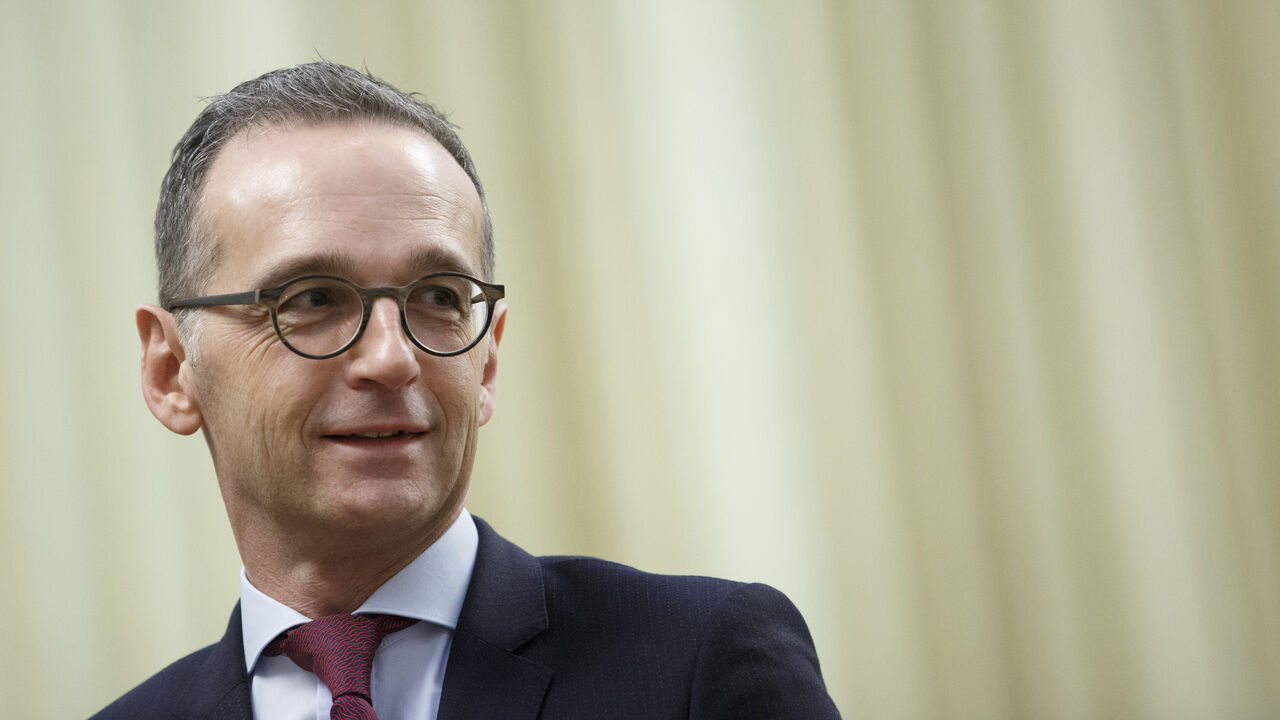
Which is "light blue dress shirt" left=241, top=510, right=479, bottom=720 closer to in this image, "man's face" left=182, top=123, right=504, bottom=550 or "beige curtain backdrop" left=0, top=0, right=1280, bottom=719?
"man's face" left=182, top=123, right=504, bottom=550

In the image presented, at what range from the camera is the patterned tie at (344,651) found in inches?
46.1

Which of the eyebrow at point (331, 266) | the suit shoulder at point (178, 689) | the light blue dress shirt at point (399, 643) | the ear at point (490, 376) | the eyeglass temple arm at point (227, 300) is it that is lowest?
the suit shoulder at point (178, 689)

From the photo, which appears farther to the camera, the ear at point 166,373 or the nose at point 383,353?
the ear at point 166,373

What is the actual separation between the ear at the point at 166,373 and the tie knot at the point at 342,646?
1.00 ft

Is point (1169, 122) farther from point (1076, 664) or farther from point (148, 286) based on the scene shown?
Answer: point (148, 286)

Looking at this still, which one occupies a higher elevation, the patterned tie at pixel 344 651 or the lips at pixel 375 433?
the lips at pixel 375 433

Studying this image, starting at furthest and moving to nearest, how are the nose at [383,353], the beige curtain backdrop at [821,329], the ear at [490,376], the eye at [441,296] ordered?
the beige curtain backdrop at [821,329] < the ear at [490,376] < the eye at [441,296] < the nose at [383,353]

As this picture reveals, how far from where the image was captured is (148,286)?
7.34ft

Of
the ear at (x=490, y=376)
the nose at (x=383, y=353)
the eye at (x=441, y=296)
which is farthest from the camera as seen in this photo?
the ear at (x=490, y=376)

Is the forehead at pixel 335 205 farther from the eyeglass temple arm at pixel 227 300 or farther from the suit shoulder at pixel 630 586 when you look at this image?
the suit shoulder at pixel 630 586

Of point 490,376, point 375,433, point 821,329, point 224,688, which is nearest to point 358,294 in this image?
point 375,433

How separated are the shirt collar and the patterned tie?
0.01 meters

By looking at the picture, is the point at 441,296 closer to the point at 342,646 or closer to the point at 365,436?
the point at 365,436

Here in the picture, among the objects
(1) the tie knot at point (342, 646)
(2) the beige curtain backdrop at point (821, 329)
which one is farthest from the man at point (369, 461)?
(2) the beige curtain backdrop at point (821, 329)
